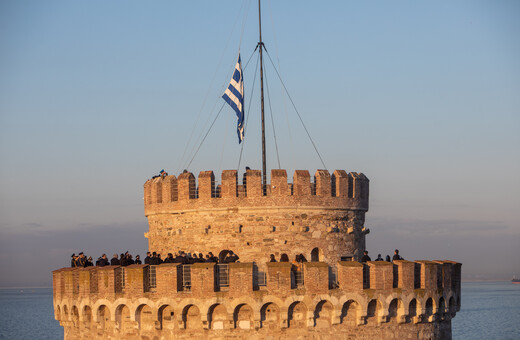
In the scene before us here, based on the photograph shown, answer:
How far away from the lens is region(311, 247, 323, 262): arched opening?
101 ft

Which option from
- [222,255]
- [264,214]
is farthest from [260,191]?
[222,255]

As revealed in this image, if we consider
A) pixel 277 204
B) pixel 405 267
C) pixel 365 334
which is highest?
pixel 277 204

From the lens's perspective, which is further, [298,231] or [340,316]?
[298,231]

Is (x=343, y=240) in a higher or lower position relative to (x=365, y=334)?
higher

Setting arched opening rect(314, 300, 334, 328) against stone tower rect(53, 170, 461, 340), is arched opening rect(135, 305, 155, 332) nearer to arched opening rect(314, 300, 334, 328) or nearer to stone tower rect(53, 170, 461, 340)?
stone tower rect(53, 170, 461, 340)

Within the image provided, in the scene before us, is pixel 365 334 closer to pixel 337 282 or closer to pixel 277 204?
pixel 337 282

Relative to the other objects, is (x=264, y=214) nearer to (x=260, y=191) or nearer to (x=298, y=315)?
(x=260, y=191)

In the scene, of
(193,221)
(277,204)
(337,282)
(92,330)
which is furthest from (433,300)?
(92,330)

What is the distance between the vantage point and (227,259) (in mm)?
29578

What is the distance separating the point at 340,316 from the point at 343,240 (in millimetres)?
3936

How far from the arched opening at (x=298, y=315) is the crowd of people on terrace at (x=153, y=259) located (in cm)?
276

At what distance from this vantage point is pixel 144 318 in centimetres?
2856

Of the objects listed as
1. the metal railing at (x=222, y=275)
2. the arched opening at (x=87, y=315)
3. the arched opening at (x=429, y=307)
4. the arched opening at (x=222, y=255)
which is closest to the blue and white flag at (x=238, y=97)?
the arched opening at (x=222, y=255)

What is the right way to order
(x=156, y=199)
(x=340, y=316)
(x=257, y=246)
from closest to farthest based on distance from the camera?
1. (x=340, y=316)
2. (x=257, y=246)
3. (x=156, y=199)
